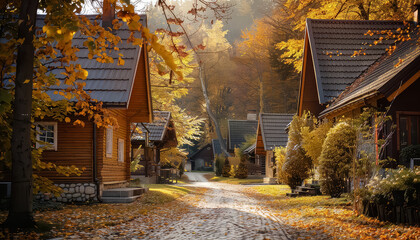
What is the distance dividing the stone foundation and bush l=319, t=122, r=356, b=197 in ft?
27.2

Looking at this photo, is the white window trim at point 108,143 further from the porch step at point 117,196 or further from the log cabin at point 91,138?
the porch step at point 117,196

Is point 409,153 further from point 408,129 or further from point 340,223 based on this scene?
point 340,223

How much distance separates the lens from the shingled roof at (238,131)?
55.2m

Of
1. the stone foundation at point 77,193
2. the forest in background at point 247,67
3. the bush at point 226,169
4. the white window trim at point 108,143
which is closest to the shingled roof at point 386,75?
the white window trim at point 108,143

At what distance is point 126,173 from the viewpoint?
21297mm

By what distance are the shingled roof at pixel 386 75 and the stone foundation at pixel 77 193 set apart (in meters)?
9.50

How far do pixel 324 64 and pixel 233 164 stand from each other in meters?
31.3

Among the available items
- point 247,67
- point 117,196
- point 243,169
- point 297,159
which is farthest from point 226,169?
point 117,196

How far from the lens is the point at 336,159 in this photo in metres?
15.1

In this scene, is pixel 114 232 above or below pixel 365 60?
below

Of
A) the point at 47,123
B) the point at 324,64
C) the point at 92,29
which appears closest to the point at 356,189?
the point at 92,29

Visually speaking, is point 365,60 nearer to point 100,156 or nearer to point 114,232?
point 100,156

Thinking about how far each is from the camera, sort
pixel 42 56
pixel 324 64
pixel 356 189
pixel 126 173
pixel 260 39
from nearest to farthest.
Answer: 1. pixel 42 56
2. pixel 356 189
3. pixel 324 64
4. pixel 126 173
5. pixel 260 39

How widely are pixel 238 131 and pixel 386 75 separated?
40779 mm
